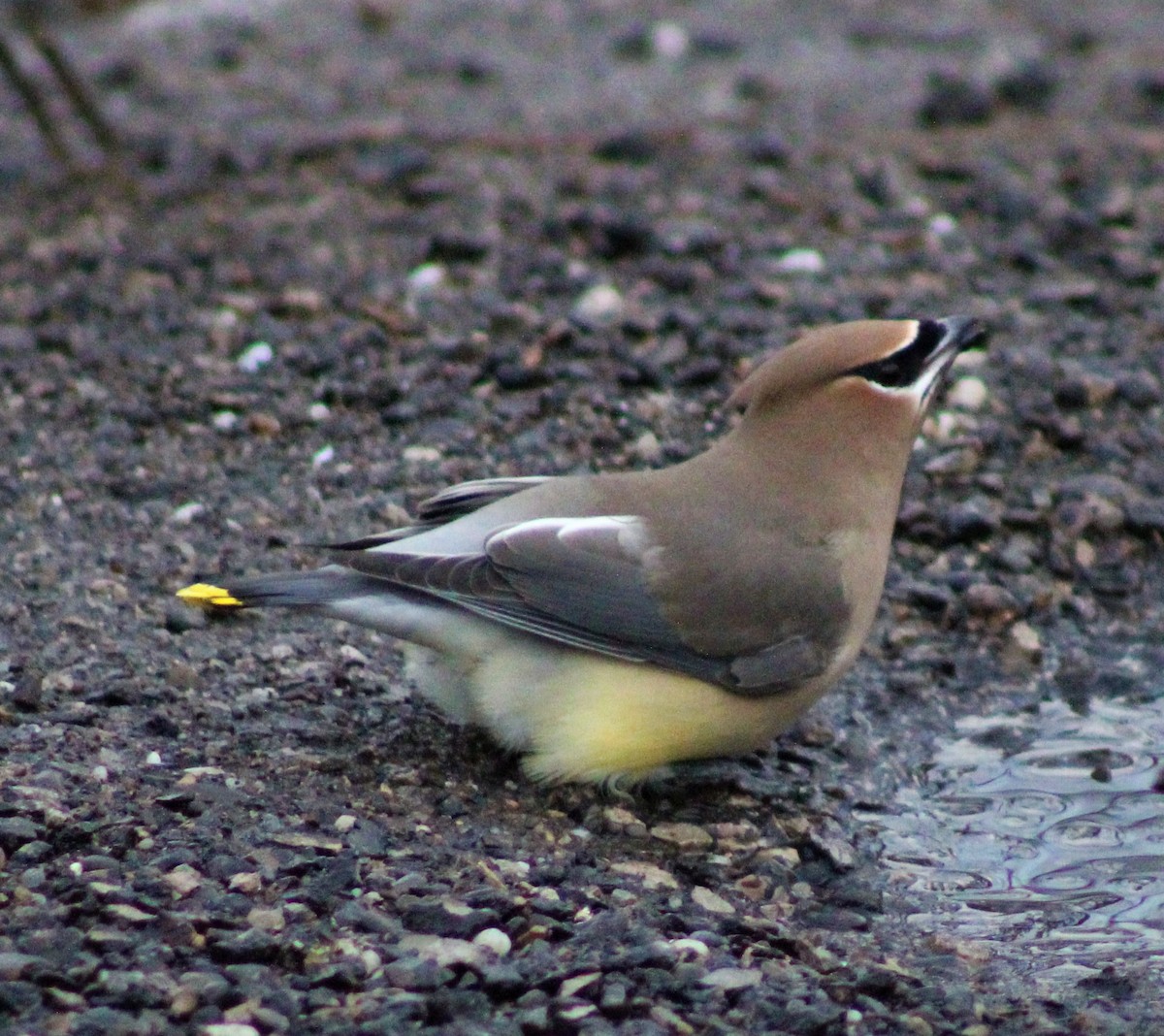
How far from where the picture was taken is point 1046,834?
5559mm

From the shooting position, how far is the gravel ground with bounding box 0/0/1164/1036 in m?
4.49

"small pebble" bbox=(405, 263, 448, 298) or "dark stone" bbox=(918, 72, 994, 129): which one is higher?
"small pebble" bbox=(405, 263, 448, 298)

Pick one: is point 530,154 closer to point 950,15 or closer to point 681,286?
point 681,286

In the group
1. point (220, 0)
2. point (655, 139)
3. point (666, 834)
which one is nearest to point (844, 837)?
point (666, 834)

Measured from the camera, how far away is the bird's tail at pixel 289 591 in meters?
5.31

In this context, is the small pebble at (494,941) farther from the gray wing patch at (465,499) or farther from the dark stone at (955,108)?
the dark stone at (955,108)

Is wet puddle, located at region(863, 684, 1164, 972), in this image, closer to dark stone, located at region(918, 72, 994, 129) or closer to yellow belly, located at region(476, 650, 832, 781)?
yellow belly, located at region(476, 650, 832, 781)

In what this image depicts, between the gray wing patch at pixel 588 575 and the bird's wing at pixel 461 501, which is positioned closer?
the gray wing patch at pixel 588 575

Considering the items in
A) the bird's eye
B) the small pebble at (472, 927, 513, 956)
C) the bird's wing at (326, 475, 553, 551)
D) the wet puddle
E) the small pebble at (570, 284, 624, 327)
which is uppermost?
the bird's eye

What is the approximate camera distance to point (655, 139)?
1012 centimetres

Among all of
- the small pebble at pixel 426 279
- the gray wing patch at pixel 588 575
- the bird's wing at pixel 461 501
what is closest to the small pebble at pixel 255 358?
the small pebble at pixel 426 279

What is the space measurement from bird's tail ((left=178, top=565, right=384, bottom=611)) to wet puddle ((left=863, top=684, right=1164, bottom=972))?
1.59 metres

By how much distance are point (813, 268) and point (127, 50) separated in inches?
224

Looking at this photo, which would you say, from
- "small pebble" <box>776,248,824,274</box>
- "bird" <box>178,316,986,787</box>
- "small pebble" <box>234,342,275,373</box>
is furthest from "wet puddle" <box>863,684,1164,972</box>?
"small pebble" <box>234,342,275,373</box>
